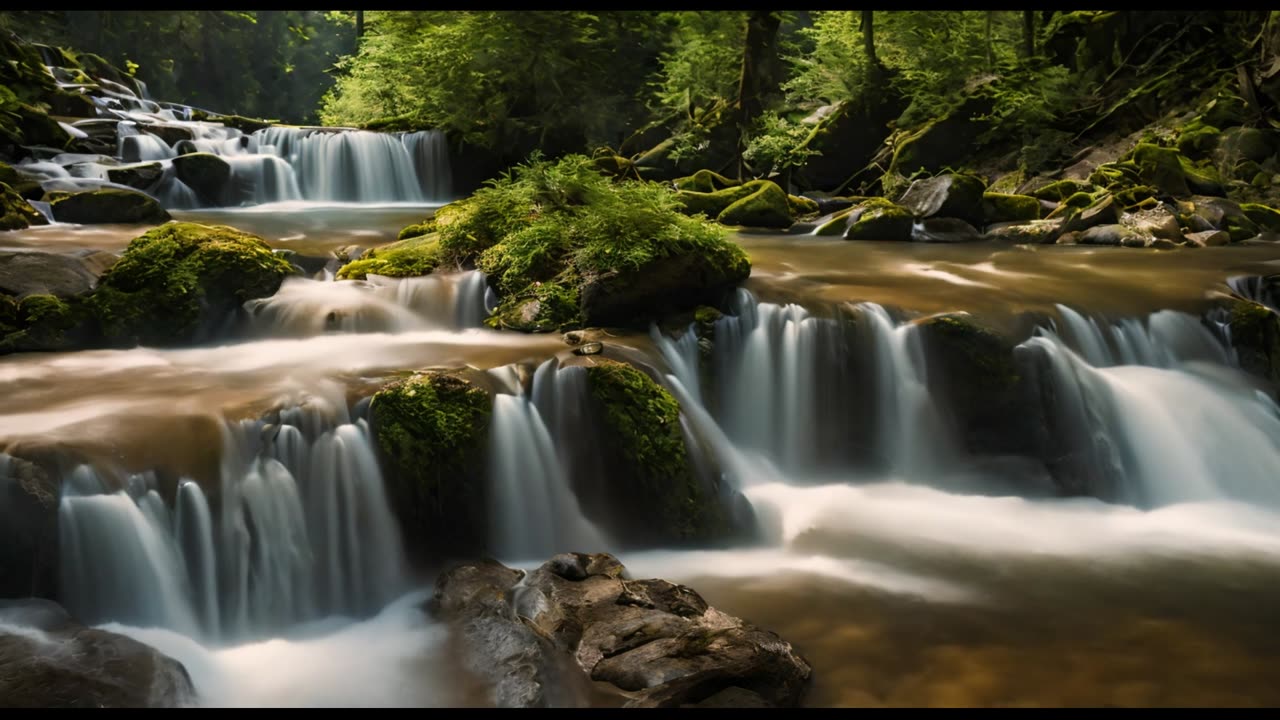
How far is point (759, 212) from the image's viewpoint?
16000mm

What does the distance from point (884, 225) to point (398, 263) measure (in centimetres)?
794

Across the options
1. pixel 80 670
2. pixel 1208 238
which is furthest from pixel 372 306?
pixel 1208 238

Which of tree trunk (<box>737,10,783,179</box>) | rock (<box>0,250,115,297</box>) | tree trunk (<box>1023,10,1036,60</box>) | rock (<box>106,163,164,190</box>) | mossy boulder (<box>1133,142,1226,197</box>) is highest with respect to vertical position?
tree trunk (<box>1023,10,1036,60</box>)

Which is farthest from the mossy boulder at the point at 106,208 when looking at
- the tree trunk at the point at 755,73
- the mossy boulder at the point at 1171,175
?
the mossy boulder at the point at 1171,175

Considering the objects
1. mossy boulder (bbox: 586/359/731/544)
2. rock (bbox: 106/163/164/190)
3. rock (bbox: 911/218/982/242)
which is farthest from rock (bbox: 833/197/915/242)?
rock (bbox: 106/163/164/190)

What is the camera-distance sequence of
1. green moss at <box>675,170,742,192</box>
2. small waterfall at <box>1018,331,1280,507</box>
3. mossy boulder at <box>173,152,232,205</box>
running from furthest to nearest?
green moss at <box>675,170,742,192</box> < mossy boulder at <box>173,152,232,205</box> < small waterfall at <box>1018,331,1280,507</box>

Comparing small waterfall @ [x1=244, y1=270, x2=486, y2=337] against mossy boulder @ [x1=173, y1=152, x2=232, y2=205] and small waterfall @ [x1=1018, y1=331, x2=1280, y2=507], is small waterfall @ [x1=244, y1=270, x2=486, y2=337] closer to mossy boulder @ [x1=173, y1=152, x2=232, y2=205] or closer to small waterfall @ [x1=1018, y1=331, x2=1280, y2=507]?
small waterfall @ [x1=1018, y1=331, x2=1280, y2=507]

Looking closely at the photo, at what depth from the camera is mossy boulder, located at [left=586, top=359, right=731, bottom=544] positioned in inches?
253

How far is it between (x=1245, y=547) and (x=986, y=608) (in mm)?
2498

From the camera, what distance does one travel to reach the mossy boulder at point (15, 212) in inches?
448

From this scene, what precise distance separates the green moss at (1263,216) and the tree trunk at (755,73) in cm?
1014

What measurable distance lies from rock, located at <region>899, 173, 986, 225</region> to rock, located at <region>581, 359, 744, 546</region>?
9833mm
